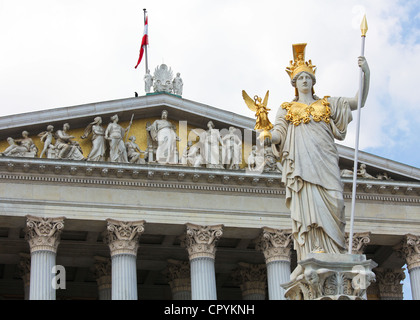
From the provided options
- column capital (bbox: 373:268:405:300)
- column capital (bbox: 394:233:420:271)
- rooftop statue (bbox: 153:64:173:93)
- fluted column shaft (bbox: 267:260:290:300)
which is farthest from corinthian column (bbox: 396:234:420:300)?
rooftop statue (bbox: 153:64:173:93)

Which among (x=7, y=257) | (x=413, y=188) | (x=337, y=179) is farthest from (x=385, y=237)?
(x=337, y=179)

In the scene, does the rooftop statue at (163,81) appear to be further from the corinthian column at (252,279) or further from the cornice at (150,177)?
the corinthian column at (252,279)

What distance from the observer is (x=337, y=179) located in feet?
38.4

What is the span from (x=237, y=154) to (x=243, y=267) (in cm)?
526

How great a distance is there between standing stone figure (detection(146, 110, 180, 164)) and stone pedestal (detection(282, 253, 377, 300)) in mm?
24765

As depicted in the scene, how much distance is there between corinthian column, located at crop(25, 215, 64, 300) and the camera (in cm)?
3198

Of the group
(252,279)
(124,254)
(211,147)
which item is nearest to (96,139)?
(211,147)

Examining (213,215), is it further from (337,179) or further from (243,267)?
(337,179)

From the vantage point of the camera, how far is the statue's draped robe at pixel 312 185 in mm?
11438

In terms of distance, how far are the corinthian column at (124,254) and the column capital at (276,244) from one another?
188 inches

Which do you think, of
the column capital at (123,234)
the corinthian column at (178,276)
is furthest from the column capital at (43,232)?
the corinthian column at (178,276)

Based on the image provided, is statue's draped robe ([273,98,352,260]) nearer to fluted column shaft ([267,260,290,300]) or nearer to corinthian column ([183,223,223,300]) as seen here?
corinthian column ([183,223,223,300])

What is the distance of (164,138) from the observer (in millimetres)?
35938
